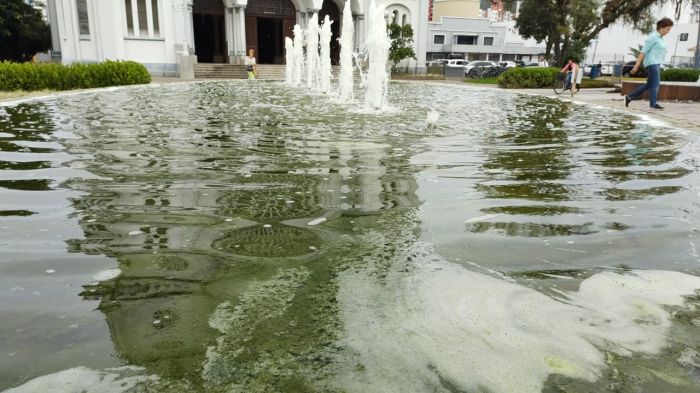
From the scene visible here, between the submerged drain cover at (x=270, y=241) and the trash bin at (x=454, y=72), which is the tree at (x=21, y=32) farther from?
the submerged drain cover at (x=270, y=241)

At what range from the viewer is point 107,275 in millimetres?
2678

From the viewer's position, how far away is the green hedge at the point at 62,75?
1559 centimetres

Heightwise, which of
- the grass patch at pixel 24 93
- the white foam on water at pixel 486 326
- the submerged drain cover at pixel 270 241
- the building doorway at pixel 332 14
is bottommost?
the white foam on water at pixel 486 326

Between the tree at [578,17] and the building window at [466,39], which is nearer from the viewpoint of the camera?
the tree at [578,17]

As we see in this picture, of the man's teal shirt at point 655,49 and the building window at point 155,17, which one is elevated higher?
the building window at point 155,17

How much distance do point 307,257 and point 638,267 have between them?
6.15ft

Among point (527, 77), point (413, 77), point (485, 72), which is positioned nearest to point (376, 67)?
point (527, 77)

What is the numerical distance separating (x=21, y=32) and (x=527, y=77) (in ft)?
96.2

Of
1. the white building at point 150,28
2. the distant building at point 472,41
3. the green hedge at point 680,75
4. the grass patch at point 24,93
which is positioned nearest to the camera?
the grass patch at point 24,93

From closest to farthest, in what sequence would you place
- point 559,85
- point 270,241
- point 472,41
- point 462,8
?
point 270,241 → point 559,85 → point 472,41 → point 462,8

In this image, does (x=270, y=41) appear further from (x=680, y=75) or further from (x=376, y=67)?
(x=376, y=67)

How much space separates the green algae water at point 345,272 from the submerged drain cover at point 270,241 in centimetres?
2

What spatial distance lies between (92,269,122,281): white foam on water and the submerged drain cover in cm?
58

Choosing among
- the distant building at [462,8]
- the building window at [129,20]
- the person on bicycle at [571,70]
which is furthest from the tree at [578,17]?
the distant building at [462,8]
